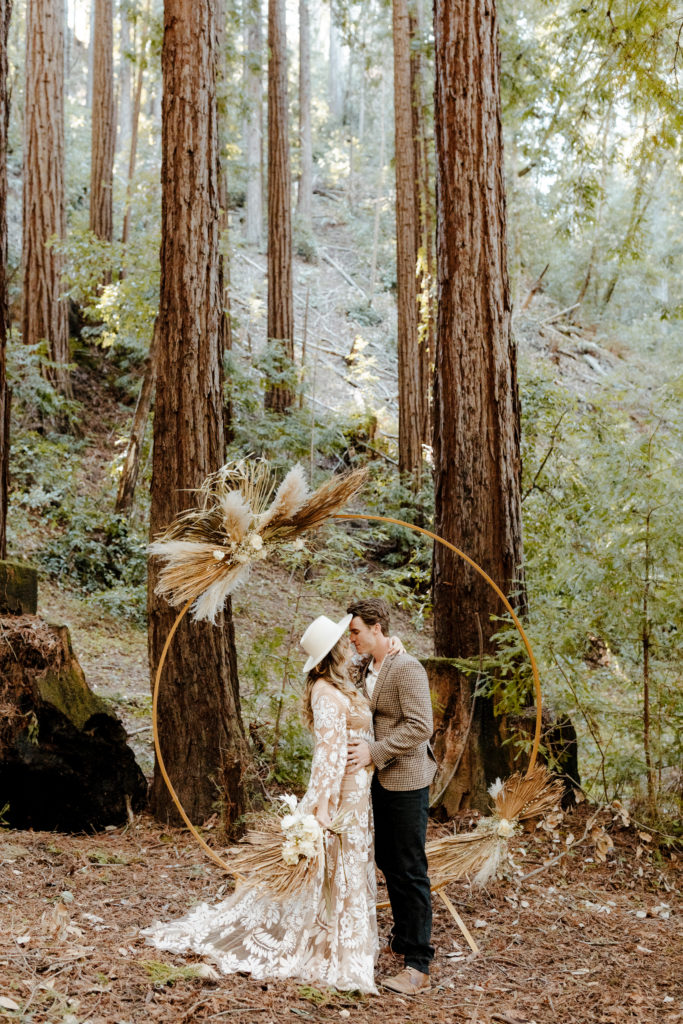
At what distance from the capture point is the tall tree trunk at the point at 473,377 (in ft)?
19.8

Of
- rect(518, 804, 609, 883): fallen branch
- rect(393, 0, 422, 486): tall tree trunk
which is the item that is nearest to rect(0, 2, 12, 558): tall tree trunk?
rect(518, 804, 609, 883): fallen branch

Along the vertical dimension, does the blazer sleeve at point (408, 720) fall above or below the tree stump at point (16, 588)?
below

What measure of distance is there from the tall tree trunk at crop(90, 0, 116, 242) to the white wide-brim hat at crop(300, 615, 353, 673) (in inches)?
511

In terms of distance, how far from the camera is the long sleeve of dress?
388 cm

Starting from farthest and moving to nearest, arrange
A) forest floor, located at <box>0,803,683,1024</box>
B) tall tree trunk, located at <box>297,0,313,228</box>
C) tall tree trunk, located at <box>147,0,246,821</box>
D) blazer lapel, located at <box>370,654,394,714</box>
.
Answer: tall tree trunk, located at <box>297,0,313,228</box> < tall tree trunk, located at <box>147,0,246,821</box> < blazer lapel, located at <box>370,654,394,714</box> < forest floor, located at <box>0,803,683,1024</box>

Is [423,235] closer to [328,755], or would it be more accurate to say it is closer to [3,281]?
[3,281]

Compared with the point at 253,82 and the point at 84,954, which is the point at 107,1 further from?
the point at 84,954

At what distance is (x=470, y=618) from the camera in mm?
6055

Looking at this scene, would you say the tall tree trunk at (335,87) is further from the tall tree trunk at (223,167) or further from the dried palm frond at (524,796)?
the dried palm frond at (524,796)

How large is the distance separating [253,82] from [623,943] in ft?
82.4

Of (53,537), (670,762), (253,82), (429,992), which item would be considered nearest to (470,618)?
(670,762)

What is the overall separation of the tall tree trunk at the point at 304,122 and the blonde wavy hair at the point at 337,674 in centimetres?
2575

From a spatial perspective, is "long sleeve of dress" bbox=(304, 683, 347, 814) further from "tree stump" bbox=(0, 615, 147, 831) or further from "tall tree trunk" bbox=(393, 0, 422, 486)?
"tall tree trunk" bbox=(393, 0, 422, 486)

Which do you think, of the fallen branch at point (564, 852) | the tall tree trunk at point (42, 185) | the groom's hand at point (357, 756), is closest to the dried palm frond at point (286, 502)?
the groom's hand at point (357, 756)
